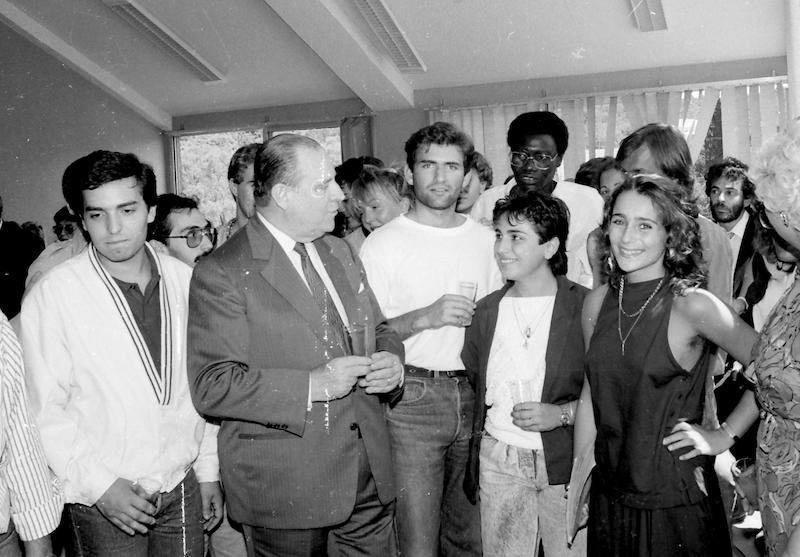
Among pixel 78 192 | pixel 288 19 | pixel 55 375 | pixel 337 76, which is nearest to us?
pixel 55 375

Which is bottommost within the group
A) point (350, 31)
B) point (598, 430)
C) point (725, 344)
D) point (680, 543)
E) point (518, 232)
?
point (680, 543)

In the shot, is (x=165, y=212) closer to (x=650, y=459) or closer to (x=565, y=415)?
(x=565, y=415)

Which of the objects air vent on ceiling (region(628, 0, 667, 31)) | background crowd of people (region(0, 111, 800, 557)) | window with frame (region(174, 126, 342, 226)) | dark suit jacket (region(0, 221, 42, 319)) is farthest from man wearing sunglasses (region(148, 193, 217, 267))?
window with frame (region(174, 126, 342, 226))

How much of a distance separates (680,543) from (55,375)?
1840 mm

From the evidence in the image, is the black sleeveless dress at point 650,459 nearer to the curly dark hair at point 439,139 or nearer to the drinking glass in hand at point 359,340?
the drinking glass in hand at point 359,340

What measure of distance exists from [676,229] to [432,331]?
98cm

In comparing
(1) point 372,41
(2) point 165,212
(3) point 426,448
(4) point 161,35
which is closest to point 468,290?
(3) point 426,448

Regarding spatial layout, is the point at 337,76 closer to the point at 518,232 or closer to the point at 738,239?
the point at 738,239

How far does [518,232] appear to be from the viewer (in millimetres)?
2674

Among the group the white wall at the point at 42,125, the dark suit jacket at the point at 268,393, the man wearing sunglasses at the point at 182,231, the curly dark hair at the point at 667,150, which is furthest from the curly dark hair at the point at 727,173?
the white wall at the point at 42,125

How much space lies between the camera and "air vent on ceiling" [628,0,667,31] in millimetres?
7555

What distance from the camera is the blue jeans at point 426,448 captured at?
2727 millimetres

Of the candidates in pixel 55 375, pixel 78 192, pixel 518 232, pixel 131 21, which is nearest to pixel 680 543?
pixel 518 232

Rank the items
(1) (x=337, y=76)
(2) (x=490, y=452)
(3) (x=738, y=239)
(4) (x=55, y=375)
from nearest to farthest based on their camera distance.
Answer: (4) (x=55, y=375)
(2) (x=490, y=452)
(3) (x=738, y=239)
(1) (x=337, y=76)
